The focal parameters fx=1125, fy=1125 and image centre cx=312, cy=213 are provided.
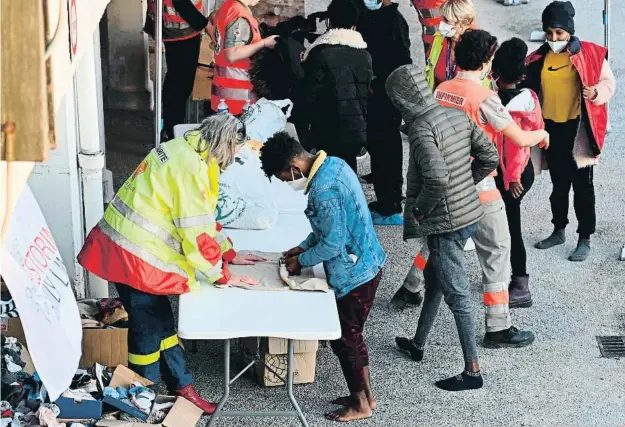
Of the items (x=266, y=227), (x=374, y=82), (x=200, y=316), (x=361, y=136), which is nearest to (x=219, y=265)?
(x=200, y=316)

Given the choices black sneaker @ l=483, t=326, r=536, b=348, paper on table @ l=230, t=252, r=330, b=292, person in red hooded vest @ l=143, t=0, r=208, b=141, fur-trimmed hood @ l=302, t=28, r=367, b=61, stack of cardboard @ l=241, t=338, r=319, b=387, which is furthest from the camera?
person in red hooded vest @ l=143, t=0, r=208, b=141

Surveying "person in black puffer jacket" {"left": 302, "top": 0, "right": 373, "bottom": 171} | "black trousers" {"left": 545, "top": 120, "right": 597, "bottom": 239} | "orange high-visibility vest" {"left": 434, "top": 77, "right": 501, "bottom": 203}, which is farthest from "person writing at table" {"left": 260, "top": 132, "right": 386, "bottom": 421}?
"black trousers" {"left": 545, "top": 120, "right": 597, "bottom": 239}

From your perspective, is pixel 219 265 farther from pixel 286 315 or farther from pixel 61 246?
pixel 61 246

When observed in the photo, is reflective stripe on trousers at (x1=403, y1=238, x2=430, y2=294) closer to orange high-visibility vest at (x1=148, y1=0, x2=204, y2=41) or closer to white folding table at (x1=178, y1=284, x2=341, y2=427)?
white folding table at (x1=178, y1=284, x2=341, y2=427)

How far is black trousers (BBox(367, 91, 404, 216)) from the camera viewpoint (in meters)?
7.95

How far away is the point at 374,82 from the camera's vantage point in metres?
7.92

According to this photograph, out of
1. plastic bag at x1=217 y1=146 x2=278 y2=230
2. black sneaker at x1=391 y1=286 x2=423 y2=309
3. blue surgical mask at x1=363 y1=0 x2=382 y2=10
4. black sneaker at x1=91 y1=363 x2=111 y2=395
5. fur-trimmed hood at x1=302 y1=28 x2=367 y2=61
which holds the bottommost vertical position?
black sneaker at x1=391 y1=286 x2=423 y2=309

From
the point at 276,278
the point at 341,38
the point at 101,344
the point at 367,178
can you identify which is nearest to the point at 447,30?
the point at 341,38

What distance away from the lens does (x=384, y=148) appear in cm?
800

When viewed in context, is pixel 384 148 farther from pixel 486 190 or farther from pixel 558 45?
pixel 486 190

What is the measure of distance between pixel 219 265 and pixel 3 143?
243 cm

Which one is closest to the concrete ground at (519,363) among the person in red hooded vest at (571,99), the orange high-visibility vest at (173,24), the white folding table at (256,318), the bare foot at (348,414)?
the bare foot at (348,414)

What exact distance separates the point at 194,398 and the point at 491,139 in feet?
6.92

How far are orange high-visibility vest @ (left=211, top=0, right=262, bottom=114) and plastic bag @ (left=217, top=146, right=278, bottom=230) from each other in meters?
1.30
